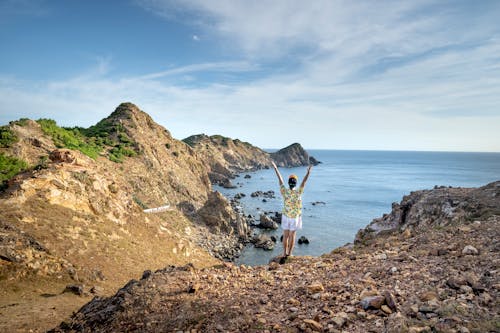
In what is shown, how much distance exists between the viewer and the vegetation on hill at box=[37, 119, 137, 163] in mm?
28625

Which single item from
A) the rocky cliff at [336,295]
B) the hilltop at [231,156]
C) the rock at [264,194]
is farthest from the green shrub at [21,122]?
the hilltop at [231,156]

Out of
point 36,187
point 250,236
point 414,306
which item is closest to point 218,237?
point 250,236

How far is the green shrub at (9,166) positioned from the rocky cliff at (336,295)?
573 inches

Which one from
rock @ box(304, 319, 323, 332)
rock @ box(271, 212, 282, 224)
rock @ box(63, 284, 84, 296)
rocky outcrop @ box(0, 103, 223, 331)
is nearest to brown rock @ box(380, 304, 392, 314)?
rock @ box(304, 319, 323, 332)

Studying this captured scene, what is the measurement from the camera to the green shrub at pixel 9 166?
16891 mm

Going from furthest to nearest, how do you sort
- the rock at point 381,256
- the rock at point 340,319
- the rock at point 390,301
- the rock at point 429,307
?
the rock at point 381,256, the rock at point 390,301, the rock at point 340,319, the rock at point 429,307

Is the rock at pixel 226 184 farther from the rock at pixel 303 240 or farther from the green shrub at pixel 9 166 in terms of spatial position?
the green shrub at pixel 9 166

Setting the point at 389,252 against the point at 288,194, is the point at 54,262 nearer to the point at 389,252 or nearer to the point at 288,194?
the point at 288,194

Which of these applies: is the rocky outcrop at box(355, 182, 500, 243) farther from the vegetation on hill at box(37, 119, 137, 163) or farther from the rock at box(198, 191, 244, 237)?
the vegetation on hill at box(37, 119, 137, 163)

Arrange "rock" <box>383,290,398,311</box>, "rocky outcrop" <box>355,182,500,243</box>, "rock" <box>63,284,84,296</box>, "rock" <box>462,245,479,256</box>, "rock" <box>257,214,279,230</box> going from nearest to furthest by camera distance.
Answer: "rock" <box>383,290,398,311</box>
"rock" <box>462,245,479,256</box>
"rock" <box>63,284,84,296</box>
"rocky outcrop" <box>355,182,500,243</box>
"rock" <box>257,214,279,230</box>

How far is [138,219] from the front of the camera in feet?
63.1

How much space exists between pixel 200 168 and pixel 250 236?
90.8 feet

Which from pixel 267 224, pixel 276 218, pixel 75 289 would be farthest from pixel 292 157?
pixel 75 289

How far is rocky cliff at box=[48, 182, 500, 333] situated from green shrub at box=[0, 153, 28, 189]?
47.7 feet
